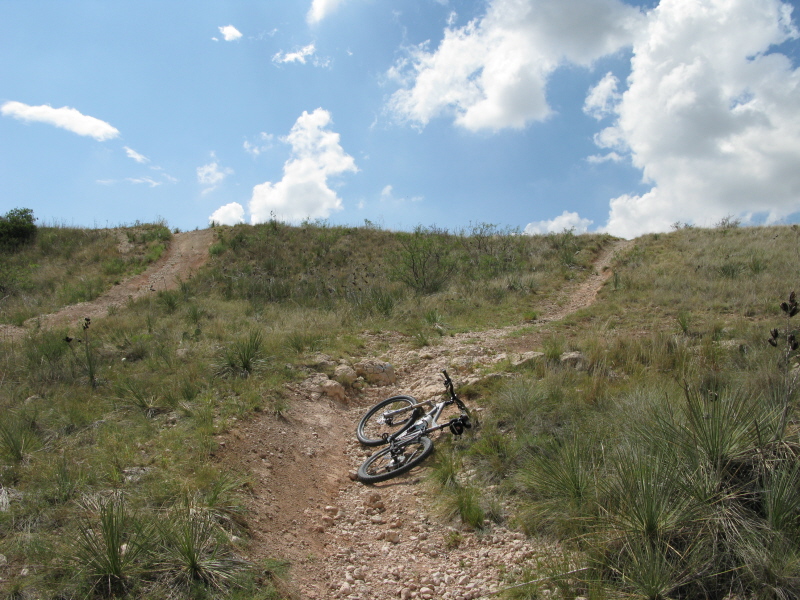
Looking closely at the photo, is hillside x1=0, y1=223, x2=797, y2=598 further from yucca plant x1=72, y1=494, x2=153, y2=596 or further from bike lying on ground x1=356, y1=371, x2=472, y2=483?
bike lying on ground x1=356, y1=371, x2=472, y2=483

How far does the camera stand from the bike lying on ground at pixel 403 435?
5043mm

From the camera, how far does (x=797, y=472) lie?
9.51ft

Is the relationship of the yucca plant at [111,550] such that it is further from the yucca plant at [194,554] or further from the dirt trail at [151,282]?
the dirt trail at [151,282]

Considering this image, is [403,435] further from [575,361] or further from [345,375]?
[575,361]

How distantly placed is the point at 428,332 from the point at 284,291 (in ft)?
22.4

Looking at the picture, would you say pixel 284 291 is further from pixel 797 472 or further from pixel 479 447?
pixel 797 472

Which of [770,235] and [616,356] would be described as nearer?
[616,356]

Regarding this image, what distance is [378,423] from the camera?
6230 mm

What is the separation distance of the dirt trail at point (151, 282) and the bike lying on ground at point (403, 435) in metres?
9.37

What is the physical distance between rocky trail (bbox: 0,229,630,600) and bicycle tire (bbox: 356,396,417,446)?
0.61 feet

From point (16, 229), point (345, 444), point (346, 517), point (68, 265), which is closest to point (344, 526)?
point (346, 517)

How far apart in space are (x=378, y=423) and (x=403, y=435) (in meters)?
0.85

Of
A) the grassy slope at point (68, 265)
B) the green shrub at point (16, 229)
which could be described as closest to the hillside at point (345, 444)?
the grassy slope at point (68, 265)

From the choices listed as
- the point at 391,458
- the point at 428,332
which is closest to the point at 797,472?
the point at 391,458
